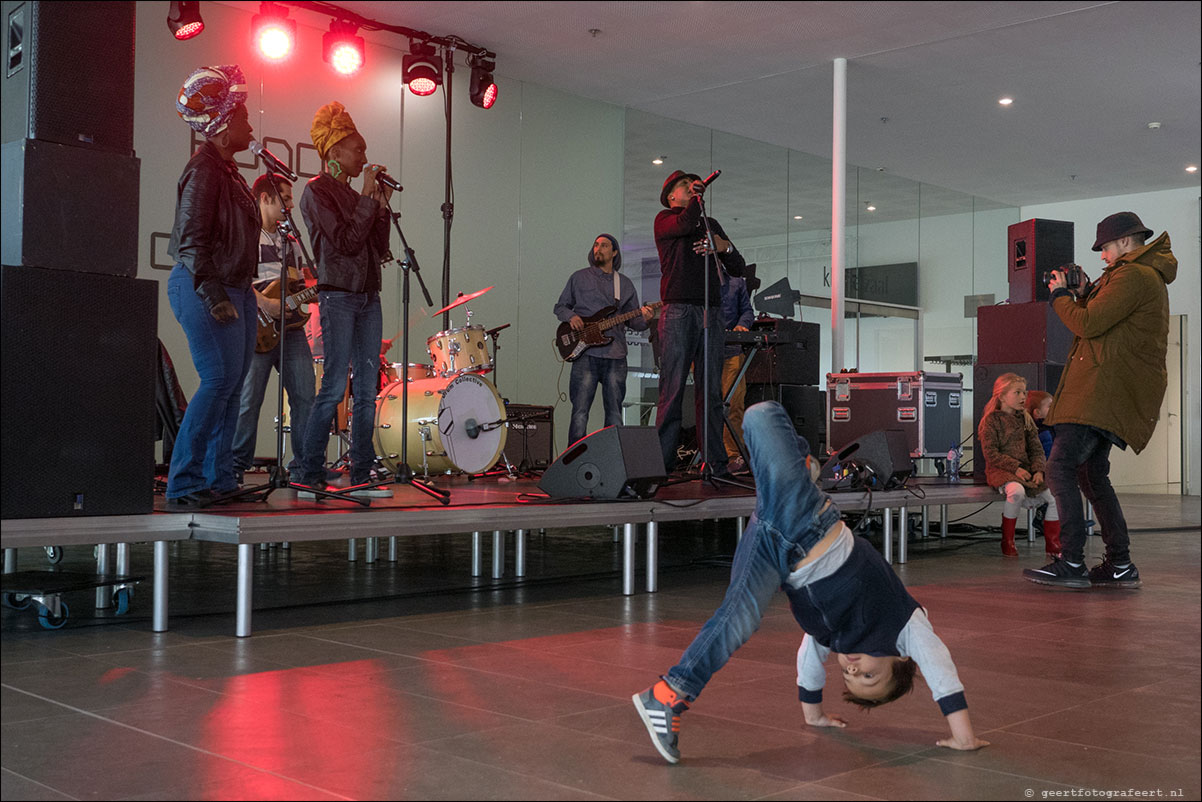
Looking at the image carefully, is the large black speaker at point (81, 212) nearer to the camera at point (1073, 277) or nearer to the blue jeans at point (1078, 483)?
the camera at point (1073, 277)

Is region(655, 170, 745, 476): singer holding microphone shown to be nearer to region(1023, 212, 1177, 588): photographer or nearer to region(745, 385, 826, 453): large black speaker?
region(1023, 212, 1177, 588): photographer

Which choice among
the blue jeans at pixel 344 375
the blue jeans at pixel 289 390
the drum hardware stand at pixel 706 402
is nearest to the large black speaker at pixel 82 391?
the blue jeans at pixel 344 375

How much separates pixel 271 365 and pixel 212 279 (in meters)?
1.56

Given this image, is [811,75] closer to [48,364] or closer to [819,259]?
[819,259]

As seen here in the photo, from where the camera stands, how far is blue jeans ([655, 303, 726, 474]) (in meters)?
4.73

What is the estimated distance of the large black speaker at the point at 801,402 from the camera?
25.7 ft

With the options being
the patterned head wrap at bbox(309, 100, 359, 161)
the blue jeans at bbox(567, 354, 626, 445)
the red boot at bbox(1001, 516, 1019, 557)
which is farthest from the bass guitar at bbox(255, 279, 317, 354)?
the red boot at bbox(1001, 516, 1019, 557)

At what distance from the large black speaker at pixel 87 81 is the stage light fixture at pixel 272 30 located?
442 centimetres

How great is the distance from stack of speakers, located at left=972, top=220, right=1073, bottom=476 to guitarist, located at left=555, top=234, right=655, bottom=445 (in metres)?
2.06

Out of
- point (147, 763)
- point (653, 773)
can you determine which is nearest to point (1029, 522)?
point (653, 773)

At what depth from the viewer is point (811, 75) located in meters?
8.00

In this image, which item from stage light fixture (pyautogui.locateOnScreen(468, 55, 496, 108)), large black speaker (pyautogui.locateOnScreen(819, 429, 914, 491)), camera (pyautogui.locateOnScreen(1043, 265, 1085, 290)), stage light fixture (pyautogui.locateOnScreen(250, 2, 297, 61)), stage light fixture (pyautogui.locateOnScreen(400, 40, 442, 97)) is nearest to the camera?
camera (pyautogui.locateOnScreen(1043, 265, 1085, 290))

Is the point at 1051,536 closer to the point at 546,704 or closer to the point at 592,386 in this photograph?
the point at 592,386

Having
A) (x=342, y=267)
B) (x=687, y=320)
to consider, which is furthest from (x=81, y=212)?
(x=687, y=320)
